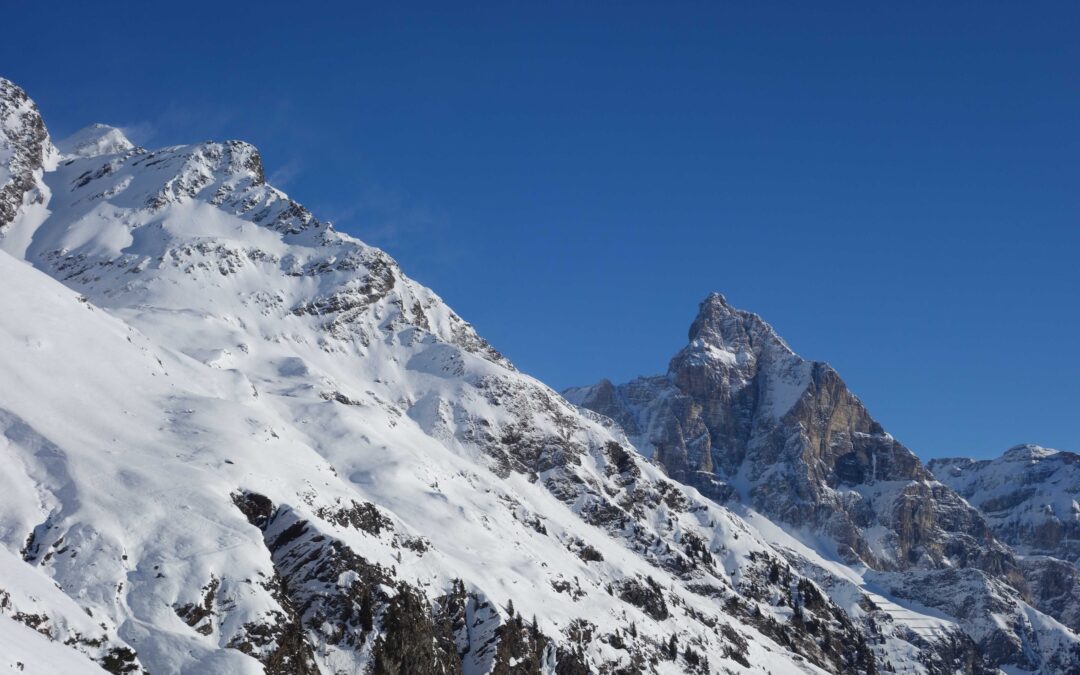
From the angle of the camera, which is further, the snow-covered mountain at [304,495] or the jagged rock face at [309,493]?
the jagged rock face at [309,493]

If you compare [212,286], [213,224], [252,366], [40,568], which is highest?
[213,224]

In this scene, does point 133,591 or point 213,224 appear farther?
point 213,224

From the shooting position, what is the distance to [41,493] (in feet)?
234

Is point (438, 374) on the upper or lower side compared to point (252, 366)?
upper

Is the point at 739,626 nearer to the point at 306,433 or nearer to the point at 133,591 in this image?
the point at 306,433

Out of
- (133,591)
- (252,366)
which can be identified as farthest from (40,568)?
(252,366)

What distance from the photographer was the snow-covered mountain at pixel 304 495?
223 ft

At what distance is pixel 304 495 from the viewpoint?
8762cm

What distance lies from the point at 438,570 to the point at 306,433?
35225mm

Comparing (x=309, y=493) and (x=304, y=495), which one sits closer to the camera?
(x=304, y=495)

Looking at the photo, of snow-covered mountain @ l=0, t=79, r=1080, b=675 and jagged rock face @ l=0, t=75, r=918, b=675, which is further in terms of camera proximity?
jagged rock face @ l=0, t=75, r=918, b=675

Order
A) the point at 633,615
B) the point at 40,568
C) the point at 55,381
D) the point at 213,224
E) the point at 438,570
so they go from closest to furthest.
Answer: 1. the point at 40,568
2. the point at 55,381
3. the point at 438,570
4. the point at 633,615
5. the point at 213,224

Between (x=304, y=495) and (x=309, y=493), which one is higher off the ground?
(x=309, y=493)

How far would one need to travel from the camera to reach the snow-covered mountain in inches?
2680
